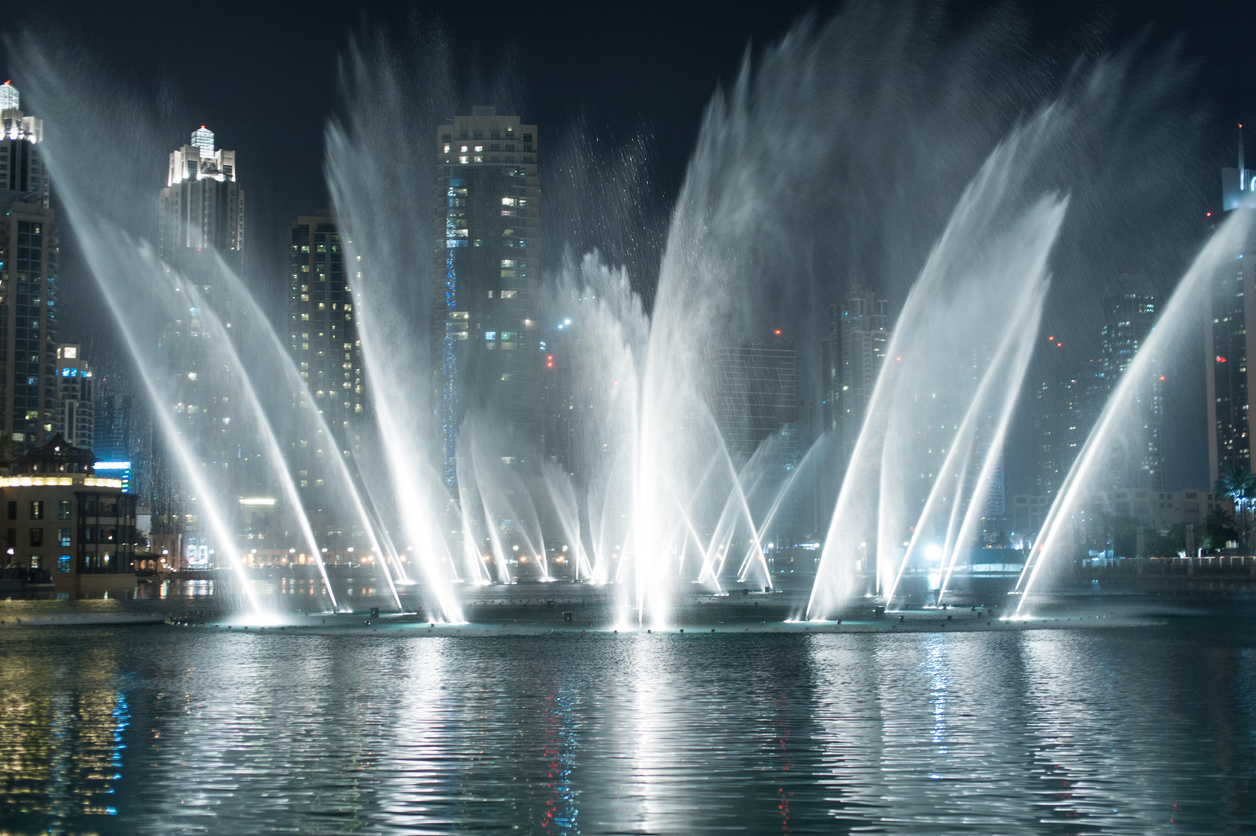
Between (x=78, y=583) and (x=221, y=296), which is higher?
(x=221, y=296)

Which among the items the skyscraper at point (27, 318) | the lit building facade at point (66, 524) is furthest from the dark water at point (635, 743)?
the skyscraper at point (27, 318)

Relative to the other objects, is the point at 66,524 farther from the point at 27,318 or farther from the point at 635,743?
the point at 635,743

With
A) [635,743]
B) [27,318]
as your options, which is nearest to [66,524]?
[27,318]

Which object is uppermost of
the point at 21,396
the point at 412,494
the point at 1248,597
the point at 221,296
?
the point at 221,296

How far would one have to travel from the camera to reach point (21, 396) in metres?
194

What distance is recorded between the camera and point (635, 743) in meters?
19.0

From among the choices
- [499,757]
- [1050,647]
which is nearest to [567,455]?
[1050,647]

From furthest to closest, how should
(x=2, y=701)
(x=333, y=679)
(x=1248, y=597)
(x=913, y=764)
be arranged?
(x=1248, y=597), (x=333, y=679), (x=2, y=701), (x=913, y=764)

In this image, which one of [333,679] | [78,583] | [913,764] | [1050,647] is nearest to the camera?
[913,764]

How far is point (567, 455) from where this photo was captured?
190500 mm

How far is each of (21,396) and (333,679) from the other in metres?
187

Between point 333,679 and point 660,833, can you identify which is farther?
point 333,679

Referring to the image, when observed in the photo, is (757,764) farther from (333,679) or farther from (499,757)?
(333,679)

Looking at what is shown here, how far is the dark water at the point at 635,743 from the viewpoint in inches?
549
